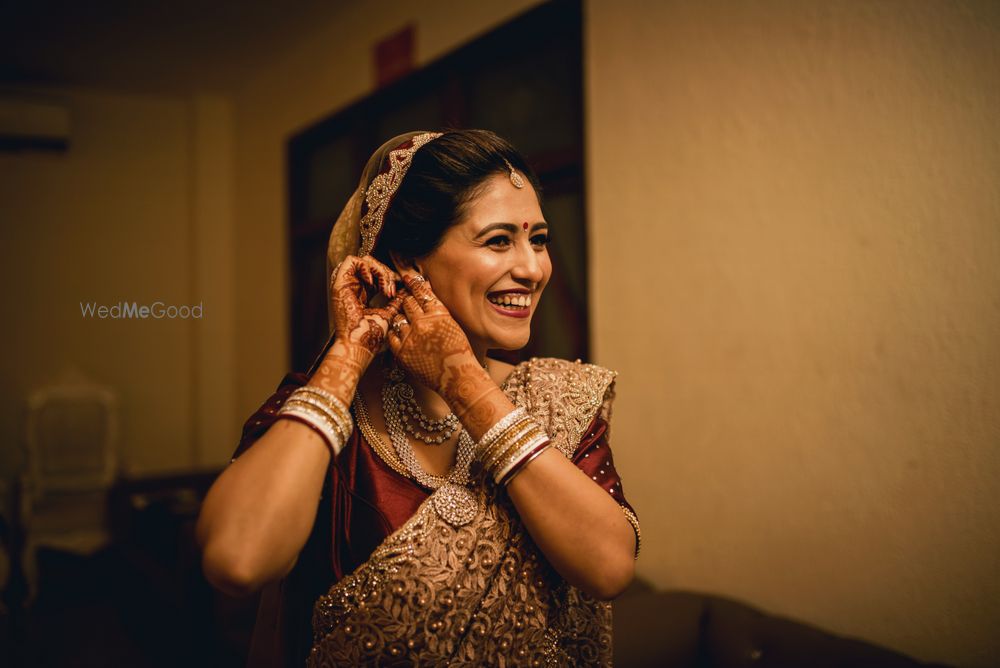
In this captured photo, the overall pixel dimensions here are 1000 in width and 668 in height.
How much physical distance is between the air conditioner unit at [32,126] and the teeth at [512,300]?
2.96m

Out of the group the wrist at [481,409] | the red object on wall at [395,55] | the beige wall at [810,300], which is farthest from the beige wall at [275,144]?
the wrist at [481,409]

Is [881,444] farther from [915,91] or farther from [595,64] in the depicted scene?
[595,64]

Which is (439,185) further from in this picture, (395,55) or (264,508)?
(395,55)

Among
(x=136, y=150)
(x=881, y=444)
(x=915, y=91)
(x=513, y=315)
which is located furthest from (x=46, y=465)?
(x=915, y=91)

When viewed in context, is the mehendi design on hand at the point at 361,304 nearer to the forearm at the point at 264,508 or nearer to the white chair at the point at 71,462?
the forearm at the point at 264,508

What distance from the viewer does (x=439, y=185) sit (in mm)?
1171

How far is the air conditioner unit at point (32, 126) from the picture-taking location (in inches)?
118

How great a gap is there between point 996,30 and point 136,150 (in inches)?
166

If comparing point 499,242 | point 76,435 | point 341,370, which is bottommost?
point 76,435

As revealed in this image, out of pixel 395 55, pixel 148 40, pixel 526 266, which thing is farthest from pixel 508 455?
pixel 148 40

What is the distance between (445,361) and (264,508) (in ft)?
1.14

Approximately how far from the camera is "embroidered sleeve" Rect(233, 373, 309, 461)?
1.02 metres

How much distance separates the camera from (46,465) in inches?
158

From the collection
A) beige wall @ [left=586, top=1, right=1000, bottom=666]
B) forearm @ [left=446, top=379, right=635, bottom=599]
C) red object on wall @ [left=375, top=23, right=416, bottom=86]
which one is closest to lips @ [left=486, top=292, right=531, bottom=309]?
forearm @ [left=446, top=379, right=635, bottom=599]
